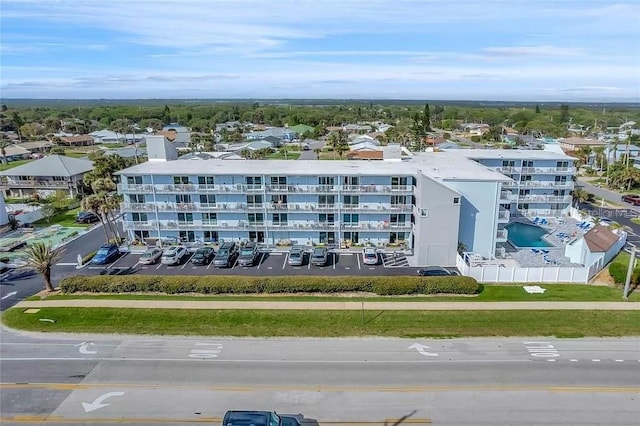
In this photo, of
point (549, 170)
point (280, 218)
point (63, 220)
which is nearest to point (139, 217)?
point (280, 218)

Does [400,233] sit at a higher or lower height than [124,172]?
lower

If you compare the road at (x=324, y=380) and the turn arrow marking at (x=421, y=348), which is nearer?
the road at (x=324, y=380)

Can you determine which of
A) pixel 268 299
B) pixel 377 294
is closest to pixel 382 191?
pixel 377 294

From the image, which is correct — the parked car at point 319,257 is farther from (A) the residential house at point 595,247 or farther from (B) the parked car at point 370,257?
(A) the residential house at point 595,247

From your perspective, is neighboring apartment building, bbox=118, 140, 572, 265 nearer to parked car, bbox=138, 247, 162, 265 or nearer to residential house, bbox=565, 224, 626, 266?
Answer: parked car, bbox=138, 247, 162, 265

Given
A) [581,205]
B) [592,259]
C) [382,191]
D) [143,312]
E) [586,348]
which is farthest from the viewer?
[581,205]

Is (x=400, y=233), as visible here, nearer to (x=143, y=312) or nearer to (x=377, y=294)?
(x=377, y=294)

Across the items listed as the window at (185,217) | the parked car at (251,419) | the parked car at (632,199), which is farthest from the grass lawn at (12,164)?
the parked car at (632,199)

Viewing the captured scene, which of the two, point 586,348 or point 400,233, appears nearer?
point 586,348

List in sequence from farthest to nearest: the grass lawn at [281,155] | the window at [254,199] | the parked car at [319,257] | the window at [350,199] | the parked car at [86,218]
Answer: the grass lawn at [281,155] < the parked car at [86,218] < the window at [254,199] < the window at [350,199] < the parked car at [319,257]
